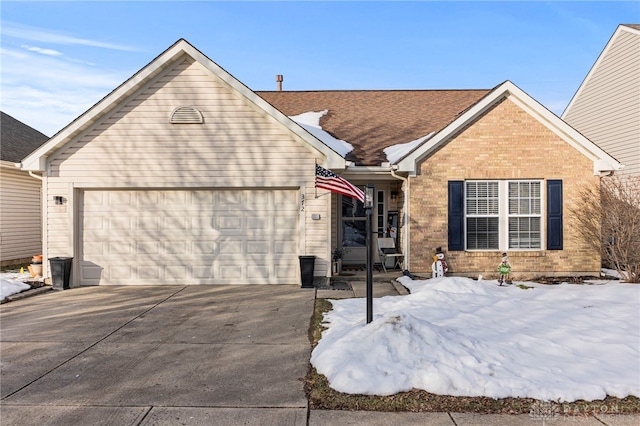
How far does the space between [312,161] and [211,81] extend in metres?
3.20

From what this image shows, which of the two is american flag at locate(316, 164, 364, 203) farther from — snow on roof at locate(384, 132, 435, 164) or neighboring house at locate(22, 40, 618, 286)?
snow on roof at locate(384, 132, 435, 164)

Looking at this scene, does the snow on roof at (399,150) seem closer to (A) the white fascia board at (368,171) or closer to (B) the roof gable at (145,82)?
(A) the white fascia board at (368,171)

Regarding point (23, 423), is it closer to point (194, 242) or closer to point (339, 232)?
point (194, 242)

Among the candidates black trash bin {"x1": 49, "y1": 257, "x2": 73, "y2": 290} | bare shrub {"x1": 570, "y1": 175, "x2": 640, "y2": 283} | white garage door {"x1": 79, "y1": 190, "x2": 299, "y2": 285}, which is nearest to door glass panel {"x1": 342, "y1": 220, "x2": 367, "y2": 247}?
white garage door {"x1": 79, "y1": 190, "x2": 299, "y2": 285}

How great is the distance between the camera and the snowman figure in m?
9.92

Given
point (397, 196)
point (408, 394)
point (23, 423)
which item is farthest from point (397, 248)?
point (23, 423)

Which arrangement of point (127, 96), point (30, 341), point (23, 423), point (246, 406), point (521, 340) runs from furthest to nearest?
1. point (127, 96)
2. point (30, 341)
3. point (521, 340)
4. point (246, 406)
5. point (23, 423)

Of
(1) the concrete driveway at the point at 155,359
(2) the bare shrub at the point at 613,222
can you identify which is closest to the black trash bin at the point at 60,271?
(1) the concrete driveway at the point at 155,359

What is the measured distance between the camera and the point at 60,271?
31.2 feet

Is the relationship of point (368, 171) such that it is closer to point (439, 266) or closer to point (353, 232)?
point (353, 232)

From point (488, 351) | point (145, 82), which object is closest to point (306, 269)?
point (488, 351)

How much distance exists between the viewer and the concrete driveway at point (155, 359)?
12.9 ft

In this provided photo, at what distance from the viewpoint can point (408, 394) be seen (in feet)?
13.6

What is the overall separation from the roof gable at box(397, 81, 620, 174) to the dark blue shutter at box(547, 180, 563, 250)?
43.5 inches
